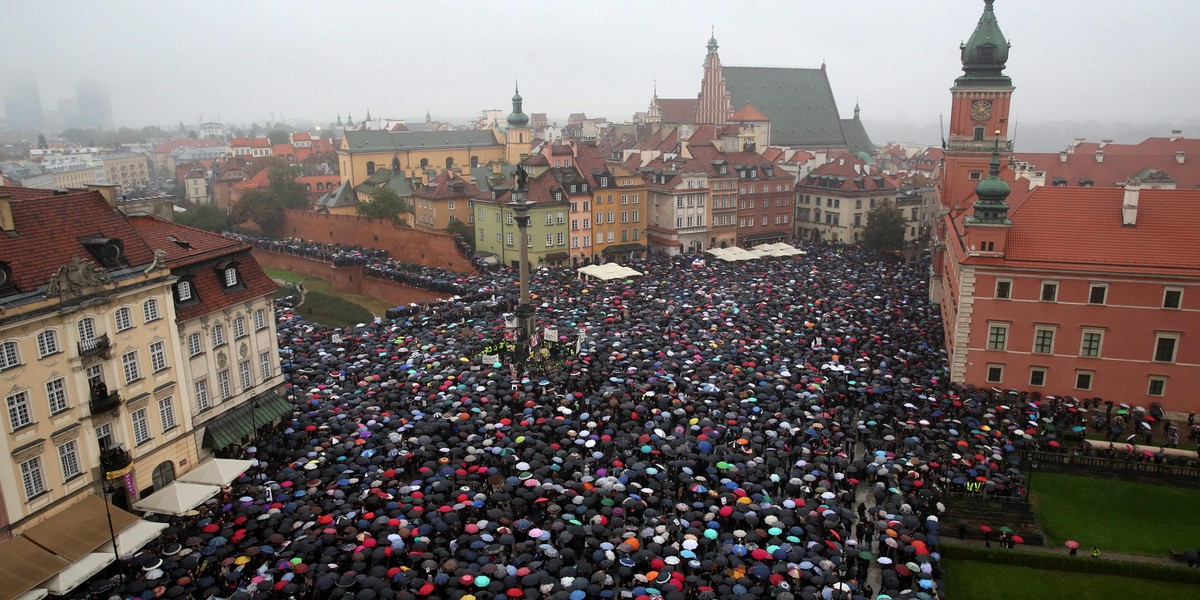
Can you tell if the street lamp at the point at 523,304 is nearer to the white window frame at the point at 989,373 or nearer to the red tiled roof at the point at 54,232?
the red tiled roof at the point at 54,232

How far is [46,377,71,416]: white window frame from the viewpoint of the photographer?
84.3 ft

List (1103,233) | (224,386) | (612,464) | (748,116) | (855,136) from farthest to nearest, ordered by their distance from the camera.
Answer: (855,136), (748,116), (1103,233), (224,386), (612,464)

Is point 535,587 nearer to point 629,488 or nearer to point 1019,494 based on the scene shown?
point 629,488

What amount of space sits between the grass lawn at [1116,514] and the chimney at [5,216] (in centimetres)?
3662

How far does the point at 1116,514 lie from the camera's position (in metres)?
30.1

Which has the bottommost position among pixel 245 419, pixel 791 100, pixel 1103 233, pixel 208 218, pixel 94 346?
pixel 245 419

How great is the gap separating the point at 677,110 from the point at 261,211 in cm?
6185

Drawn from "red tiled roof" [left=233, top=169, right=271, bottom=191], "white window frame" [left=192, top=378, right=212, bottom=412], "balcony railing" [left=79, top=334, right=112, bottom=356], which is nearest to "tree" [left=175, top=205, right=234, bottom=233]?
"red tiled roof" [left=233, top=169, right=271, bottom=191]

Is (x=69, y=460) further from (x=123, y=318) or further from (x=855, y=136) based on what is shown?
(x=855, y=136)

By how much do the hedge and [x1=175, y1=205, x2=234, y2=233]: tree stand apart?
8732 centimetres

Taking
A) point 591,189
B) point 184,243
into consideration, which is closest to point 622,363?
point 184,243

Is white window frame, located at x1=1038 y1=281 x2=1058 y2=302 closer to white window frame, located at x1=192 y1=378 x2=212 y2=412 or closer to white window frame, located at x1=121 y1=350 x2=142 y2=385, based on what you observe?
white window frame, located at x1=192 y1=378 x2=212 y2=412

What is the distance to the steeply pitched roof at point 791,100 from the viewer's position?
4437 inches

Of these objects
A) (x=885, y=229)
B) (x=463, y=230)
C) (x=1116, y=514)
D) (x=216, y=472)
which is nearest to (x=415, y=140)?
(x=463, y=230)
